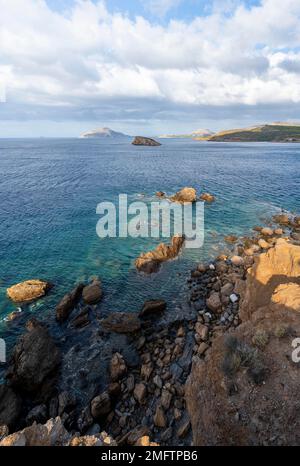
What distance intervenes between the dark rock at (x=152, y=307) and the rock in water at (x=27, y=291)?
1057cm

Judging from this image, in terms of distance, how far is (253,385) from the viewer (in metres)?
11.8

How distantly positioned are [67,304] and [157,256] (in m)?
11.9

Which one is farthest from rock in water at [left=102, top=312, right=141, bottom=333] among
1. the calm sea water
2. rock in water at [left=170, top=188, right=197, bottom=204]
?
rock in water at [left=170, top=188, right=197, bottom=204]

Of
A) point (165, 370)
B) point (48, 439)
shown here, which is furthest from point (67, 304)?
point (48, 439)

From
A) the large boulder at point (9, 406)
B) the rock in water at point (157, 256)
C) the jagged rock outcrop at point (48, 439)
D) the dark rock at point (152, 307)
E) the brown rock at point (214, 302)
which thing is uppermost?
the rock in water at point (157, 256)

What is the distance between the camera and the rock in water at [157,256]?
28.3m

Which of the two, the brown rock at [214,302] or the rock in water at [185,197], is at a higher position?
the rock in water at [185,197]

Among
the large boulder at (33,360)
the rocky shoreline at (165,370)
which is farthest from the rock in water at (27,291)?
the large boulder at (33,360)

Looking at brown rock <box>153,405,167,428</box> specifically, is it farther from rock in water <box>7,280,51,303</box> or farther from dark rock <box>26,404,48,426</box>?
rock in water <box>7,280,51,303</box>

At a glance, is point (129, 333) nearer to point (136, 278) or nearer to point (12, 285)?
point (136, 278)

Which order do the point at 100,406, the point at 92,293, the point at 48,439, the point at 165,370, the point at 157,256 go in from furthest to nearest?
1. the point at 157,256
2. the point at 92,293
3. the point at 165,370
4. the point at 100,406
5. the point at 48,439

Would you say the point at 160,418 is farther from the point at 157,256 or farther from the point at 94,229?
the point at 94,229

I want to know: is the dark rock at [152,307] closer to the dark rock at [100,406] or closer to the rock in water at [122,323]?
the rock in water at [122,323]

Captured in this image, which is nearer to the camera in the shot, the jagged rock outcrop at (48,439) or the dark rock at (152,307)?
the jagged rock outcrop at (48,439)
